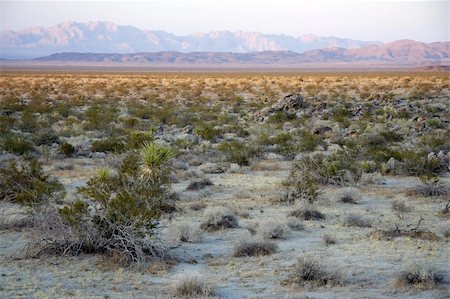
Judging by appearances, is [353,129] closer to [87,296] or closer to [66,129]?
[66,129]

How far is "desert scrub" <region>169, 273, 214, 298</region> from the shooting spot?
292 inches

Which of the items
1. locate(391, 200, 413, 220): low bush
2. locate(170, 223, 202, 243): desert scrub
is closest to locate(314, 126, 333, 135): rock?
locate(391, 200, 413, 220): low bush

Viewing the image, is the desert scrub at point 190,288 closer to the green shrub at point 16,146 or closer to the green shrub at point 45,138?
the green shrub at point 16,146

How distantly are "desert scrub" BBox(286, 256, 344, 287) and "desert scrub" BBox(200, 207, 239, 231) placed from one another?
2.93 meters

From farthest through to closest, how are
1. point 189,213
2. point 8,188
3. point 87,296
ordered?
point 8,188 < point 189,213 < point 87,296

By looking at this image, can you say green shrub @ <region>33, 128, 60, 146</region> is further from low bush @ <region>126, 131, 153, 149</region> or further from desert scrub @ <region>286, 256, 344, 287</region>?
desert scrub @ <region>286, 256, 344, 287</region>

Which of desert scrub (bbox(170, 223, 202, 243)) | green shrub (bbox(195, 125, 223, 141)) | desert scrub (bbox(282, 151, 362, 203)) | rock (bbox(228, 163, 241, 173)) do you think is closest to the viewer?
desert scrub (bbox(170, 223, 202, 243))

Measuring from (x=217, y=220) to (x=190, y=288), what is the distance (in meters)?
3.51

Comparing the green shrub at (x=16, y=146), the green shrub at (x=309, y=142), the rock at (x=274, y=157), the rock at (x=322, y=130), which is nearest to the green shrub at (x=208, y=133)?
the green shrub at (x=309, y=142)

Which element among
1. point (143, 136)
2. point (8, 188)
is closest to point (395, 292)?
point (8, 188)

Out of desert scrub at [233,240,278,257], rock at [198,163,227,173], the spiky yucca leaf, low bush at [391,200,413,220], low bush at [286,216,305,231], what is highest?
the spiky yucca leaf

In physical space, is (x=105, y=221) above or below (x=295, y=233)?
above

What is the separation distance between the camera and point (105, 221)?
9.05 metres

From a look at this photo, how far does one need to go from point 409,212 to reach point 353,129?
13.6 metres
